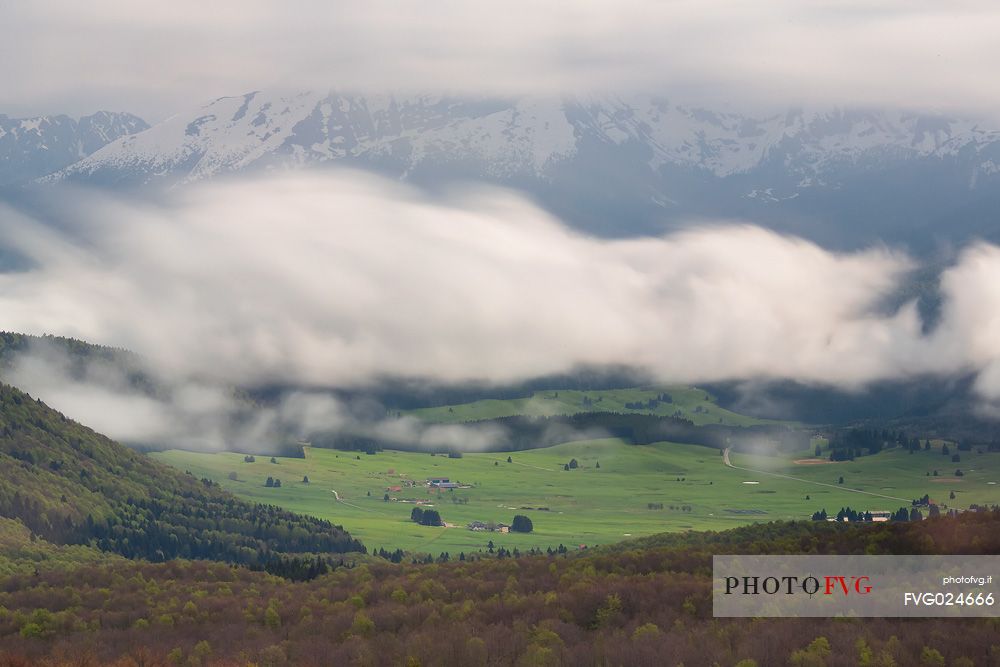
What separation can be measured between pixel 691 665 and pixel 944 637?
35.3 meters

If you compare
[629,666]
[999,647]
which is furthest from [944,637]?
[629,666]

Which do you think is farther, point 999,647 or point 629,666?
point 629,666

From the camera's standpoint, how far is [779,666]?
190 m

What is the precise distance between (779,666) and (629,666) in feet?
71.5

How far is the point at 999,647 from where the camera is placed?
18662cm

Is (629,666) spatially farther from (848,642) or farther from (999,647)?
(999,647)

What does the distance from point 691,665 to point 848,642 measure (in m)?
22.6

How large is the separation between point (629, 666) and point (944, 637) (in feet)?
144

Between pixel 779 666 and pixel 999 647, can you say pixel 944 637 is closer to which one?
pixel 999 647

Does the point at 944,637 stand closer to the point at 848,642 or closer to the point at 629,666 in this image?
the point at 848,642

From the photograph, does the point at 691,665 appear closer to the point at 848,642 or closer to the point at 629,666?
the point at 629,666

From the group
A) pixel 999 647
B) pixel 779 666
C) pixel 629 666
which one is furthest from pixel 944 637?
pixel 629 666

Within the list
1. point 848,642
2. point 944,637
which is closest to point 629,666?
point 848,642

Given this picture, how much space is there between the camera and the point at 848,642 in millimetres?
196000
